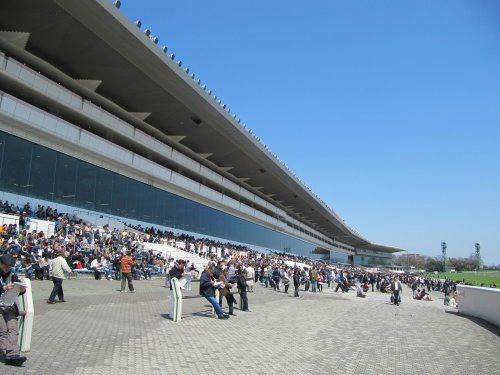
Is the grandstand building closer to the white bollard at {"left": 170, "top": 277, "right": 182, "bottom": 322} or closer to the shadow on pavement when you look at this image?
the white bollard at {"left": 170, "top": 277, "right": 182, "bottom": 322}

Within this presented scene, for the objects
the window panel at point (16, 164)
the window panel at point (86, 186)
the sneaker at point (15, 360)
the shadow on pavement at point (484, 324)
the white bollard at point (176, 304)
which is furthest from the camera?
the window panel at point (86, 186)

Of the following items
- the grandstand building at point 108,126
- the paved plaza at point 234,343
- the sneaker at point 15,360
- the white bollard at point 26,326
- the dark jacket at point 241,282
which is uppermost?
the grandstand building at point 108,126

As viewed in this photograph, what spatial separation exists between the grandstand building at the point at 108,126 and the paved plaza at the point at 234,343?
53.7ft

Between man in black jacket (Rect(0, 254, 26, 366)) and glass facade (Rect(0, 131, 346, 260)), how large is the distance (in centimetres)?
2187

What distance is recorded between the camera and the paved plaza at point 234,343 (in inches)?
259

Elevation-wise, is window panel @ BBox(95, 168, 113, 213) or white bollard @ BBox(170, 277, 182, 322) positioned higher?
window panel @ BBox(95, 168, 113, 213)

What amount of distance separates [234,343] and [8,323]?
4250 millimetres

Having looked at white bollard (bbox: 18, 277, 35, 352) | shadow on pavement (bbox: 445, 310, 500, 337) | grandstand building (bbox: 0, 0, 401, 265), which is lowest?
shadow on pavement (bbox: 445, 310, 500, 337)

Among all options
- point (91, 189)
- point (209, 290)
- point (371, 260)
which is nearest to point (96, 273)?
point (209, 290)

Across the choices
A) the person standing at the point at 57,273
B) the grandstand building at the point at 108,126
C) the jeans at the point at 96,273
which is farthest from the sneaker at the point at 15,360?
the grandstand building at the point at 108,126

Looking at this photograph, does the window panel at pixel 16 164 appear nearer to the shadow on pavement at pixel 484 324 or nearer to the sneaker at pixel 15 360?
the sneaker at pixel 15 360

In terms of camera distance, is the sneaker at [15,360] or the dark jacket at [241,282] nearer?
the sneaker at [15,360]

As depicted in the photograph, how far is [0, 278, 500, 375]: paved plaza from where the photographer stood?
657cm

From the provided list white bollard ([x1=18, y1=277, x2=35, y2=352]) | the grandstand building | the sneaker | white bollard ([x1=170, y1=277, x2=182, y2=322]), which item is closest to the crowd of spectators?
white bollard ([x1=170, y1=277, x2=182, y2=322])
